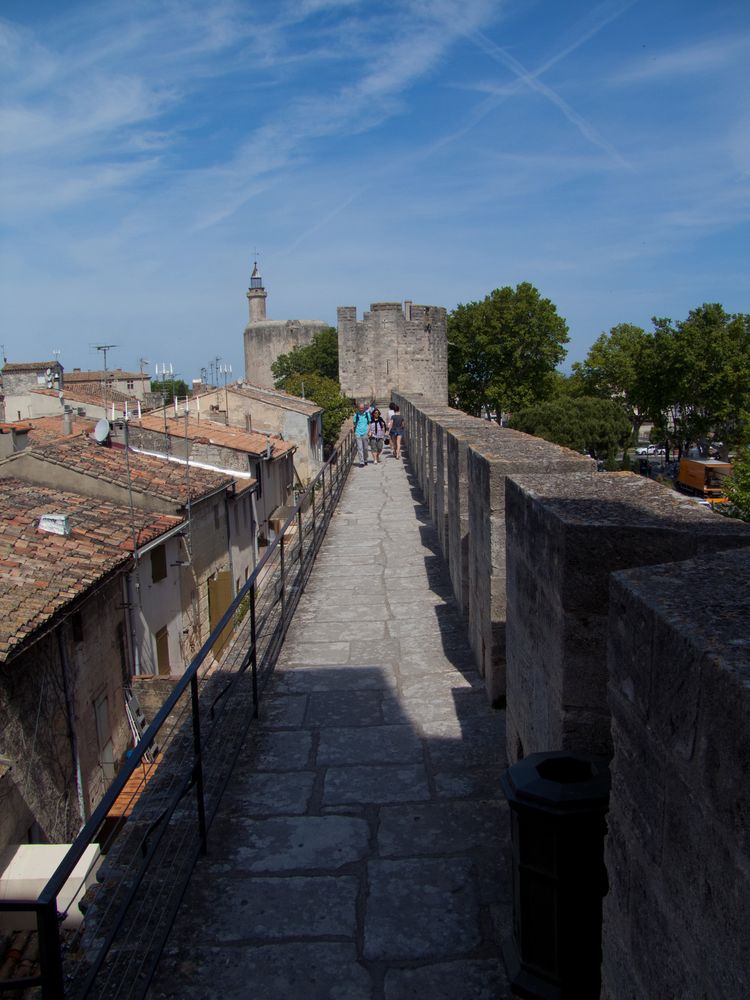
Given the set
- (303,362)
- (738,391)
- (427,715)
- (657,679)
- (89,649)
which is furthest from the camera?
(303,362)

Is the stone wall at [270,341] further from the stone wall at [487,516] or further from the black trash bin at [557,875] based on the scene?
the black trash bin at [557,875]

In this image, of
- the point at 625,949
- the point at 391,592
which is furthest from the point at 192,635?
the point at 625,949

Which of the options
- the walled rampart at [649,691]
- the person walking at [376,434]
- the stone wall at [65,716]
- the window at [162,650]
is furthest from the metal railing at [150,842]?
the person walking at [376,434]

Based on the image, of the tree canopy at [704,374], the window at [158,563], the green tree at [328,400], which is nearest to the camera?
the window at [158,563]

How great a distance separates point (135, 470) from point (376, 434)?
203 inches

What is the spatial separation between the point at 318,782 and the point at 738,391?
45.4 m

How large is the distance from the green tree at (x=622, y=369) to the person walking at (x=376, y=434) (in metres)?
31.5

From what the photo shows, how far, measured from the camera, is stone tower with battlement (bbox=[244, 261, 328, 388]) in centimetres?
6719

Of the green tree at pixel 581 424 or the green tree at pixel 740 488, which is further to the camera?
the green tree at pixel 581 424

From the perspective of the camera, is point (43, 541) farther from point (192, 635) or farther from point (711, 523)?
point (711, 523)

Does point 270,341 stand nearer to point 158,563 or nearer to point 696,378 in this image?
point 696,378

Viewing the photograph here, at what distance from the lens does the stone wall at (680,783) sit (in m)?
1.34

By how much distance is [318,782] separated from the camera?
158 inches

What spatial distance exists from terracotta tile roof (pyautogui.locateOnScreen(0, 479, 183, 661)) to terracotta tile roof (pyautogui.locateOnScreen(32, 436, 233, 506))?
62 cm
